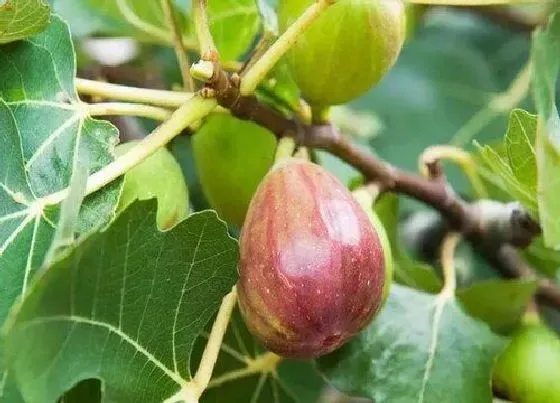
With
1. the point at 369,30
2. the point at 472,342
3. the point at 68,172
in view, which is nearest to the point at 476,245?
the point at 472,342

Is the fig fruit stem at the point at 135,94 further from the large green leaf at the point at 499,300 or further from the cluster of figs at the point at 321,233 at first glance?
the large green leaf at the point at 499,300

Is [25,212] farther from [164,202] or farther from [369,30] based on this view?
[369,30]

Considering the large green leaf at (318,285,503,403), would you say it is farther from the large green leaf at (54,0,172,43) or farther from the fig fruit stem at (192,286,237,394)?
the large green leaf at (54,0,172,43)

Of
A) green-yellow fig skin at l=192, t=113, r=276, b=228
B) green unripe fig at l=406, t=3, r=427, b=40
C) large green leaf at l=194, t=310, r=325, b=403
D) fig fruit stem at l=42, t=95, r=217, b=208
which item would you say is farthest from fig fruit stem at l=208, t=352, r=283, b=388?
green unripe fig at l=406, t=3, r=427, b=40

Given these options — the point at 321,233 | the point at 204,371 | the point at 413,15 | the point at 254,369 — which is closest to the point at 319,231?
the point at 321,233

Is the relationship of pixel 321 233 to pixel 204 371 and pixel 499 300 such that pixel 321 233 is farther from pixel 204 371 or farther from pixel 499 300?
pixel 499 300

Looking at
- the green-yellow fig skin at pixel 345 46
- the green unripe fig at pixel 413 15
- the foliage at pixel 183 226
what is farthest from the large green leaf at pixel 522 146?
the green unripe fig at pixel 413 15

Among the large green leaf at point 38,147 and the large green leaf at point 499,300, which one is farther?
the large green leaf at point 499,300
